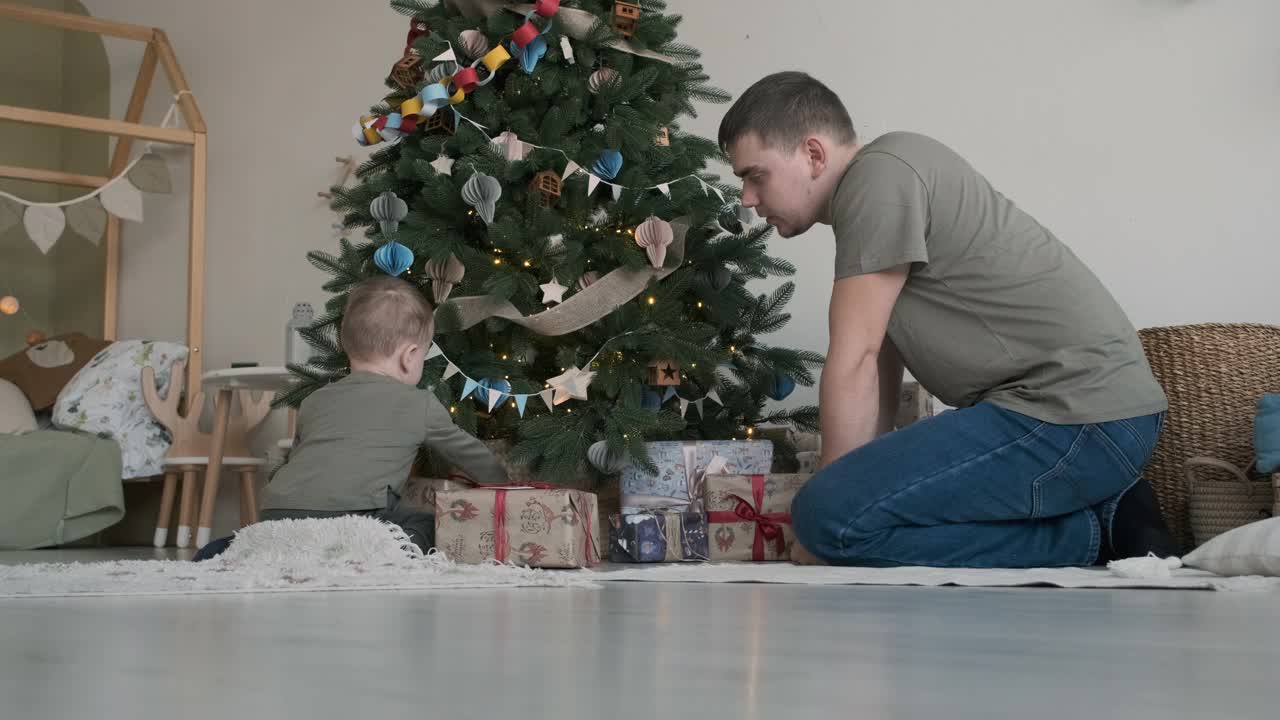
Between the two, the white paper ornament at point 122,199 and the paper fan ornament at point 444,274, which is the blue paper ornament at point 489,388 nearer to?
the paper fan ornament at point 444,274

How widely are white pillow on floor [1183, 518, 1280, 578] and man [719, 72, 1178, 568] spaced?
244 millimetres

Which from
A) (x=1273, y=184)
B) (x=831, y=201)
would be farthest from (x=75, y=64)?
(x=1273, y=184)

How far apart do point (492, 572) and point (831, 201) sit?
2.90ft

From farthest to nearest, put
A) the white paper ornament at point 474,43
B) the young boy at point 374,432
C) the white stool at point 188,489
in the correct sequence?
the white stool at point 188,489, the white paper ornament at point 474,43, the young boy at point 374,432

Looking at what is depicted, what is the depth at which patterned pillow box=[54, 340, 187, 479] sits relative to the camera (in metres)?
4.14

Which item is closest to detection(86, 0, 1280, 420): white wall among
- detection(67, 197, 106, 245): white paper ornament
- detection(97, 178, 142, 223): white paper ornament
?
detection(97, 178, 142, 223): white paper ornament

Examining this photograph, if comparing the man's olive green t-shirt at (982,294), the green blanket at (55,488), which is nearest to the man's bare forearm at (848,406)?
the man's olive green t-shirt at (982,294)

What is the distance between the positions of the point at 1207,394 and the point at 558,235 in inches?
54.3

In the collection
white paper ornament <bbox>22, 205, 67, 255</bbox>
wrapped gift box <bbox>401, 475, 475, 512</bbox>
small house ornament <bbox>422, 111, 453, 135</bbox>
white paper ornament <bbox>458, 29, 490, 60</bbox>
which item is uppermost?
white paper ornament <bbox>458, 29, 490, 60</bbox>

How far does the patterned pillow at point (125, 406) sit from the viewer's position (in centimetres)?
414

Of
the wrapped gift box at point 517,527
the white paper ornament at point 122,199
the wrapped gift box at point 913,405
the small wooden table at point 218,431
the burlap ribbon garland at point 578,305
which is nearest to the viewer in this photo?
the wrapped gift box at point 517,527

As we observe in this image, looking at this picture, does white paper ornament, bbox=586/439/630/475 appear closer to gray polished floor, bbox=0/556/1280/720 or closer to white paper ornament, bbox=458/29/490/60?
white paper ornament, bbox=458/29/490/60

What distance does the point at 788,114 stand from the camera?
2.12 metres

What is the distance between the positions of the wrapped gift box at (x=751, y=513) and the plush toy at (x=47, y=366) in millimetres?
3039
